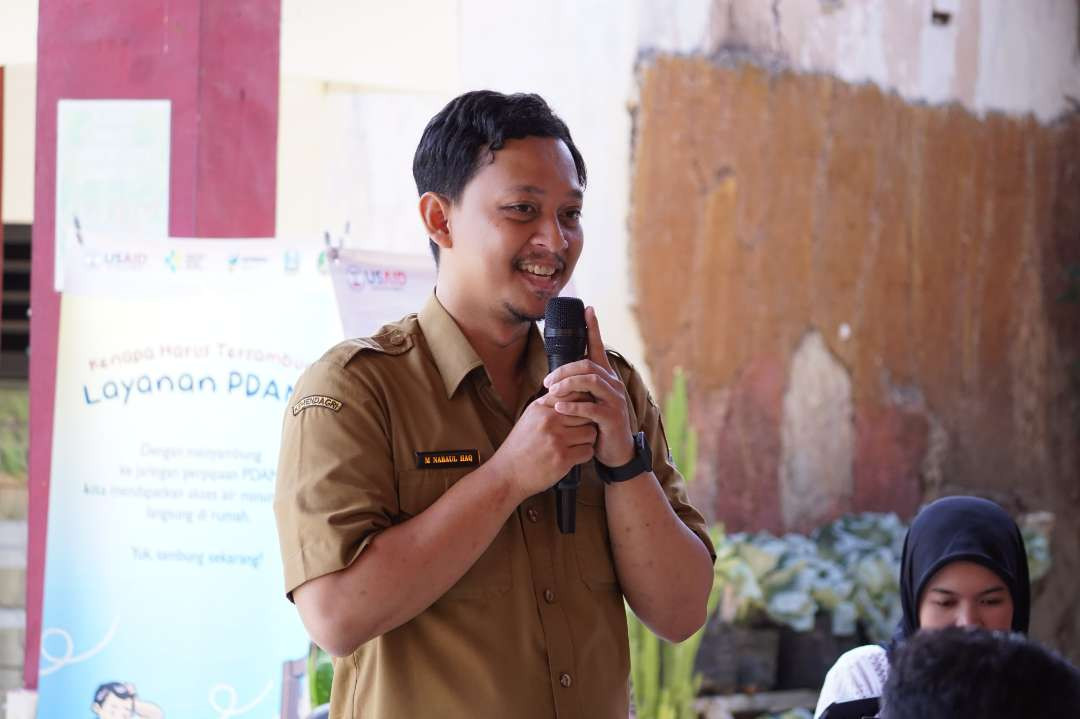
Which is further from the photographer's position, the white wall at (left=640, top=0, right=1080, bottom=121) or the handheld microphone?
the white wall at (left=640, top=0, right=1080, bottom=121)

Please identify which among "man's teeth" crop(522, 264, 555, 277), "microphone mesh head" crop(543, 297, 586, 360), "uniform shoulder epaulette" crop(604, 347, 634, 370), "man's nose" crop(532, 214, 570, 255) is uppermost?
"man's nose" crop(532, 214, 570, 255)

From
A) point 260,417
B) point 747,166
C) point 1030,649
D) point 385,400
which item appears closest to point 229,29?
point 260,417

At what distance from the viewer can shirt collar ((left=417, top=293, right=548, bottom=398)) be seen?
5.29ft

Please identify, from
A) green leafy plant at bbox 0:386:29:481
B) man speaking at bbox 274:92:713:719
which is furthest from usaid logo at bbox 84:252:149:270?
man speaking at bbox 274:92:713:719

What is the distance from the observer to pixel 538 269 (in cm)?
161

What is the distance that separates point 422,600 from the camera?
1409 millimetres

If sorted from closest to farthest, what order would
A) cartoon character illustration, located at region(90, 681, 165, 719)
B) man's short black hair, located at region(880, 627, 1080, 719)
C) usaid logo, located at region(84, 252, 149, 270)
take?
man's short black hair, located at region(880, 627, 1080, 719) < cartoon character illustration, located at region(90, 681, 165, 719) < usaid logo, located at region(84, 252, 149, 270)

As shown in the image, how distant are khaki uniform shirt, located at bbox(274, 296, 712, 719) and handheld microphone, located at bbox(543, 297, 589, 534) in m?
0.08

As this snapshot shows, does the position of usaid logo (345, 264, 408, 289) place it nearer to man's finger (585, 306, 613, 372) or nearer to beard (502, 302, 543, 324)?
beard (502, 302, 543, 324)

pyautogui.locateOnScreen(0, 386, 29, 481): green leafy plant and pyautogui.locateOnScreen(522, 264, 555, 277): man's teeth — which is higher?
pyautogui.locateOnScreen(522, 264, 555, 277): man's teeth

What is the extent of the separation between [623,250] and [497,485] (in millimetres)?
2557

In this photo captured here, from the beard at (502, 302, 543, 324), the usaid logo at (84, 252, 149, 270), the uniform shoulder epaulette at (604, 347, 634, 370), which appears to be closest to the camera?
the beard at (502, 302, 543, 324)

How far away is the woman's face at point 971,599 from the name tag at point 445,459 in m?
1.24

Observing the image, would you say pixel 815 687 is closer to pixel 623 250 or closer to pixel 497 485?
pixel 623 250
